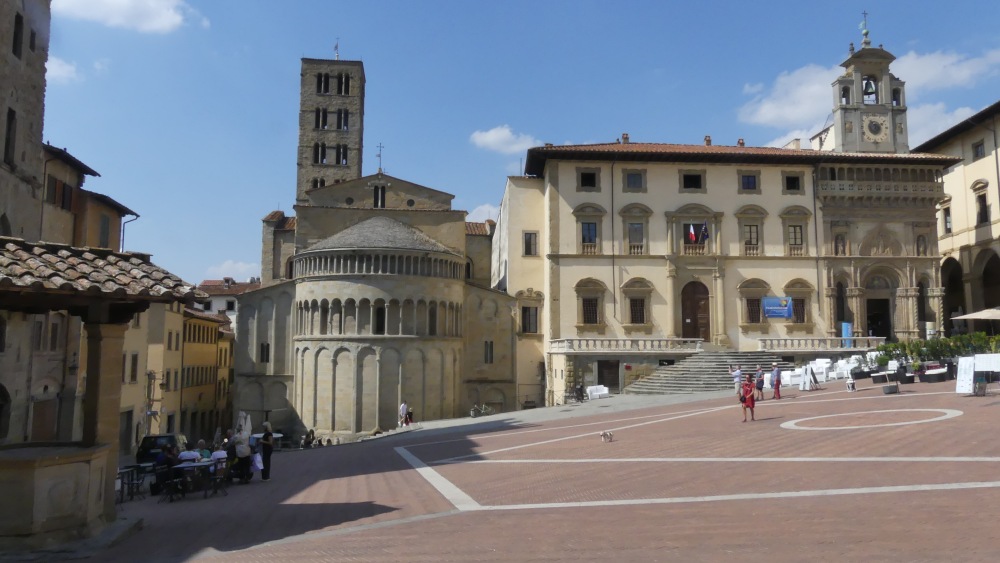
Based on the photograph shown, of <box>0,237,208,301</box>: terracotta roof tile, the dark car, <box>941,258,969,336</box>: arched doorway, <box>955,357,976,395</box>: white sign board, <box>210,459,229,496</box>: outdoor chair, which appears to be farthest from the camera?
<box>941,258,969,336</box>: arched doorway

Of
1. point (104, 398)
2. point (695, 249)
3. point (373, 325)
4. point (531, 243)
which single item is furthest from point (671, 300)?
point (104, 398)

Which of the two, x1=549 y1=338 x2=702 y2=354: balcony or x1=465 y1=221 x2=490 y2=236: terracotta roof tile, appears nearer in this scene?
x1=549 y1=338 x2=702 y2=354: balcony

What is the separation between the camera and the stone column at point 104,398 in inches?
467

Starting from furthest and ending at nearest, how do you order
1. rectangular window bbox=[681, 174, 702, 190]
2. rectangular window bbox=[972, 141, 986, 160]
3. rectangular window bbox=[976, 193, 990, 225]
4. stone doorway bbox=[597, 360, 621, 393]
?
rectangular window bbox=[972, 141, 986, 160] → rectangular window bbox=[976, 193, 990, 225] → rectangular window bbox=[681, 174, 702, 190] → stone doorway bbox=[597, 360, 621, 393]

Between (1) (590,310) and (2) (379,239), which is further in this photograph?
(2) (379,239)

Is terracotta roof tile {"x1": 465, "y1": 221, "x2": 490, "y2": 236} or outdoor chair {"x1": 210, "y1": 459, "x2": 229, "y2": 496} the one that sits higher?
terracotta roof tile {"x1": 465, "y1": 221, "x2": 490, "y2": 236}

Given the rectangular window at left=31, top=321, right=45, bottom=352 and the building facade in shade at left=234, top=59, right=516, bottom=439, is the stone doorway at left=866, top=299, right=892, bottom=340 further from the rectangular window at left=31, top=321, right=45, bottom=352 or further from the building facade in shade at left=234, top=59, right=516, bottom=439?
the rectangular window at left=31, top=321, right=45, bottom=352

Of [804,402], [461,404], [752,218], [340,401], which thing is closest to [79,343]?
[340,401]

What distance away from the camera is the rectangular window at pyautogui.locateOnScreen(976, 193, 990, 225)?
45.8 meters

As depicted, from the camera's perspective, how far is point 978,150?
4669 centimetres

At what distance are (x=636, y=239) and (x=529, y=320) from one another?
9.32 metres

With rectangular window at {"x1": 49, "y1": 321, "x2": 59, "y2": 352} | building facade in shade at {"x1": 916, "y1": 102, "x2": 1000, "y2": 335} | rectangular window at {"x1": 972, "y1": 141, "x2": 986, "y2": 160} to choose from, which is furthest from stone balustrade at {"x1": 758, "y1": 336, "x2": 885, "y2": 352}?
rectangular window at {"x1": 49, "y1": 321, "x2": 59, "y2": 352}

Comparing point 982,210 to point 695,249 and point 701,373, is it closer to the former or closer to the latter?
Answer: point 695,249

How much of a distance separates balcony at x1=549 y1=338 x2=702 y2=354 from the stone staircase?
3.63 feet
